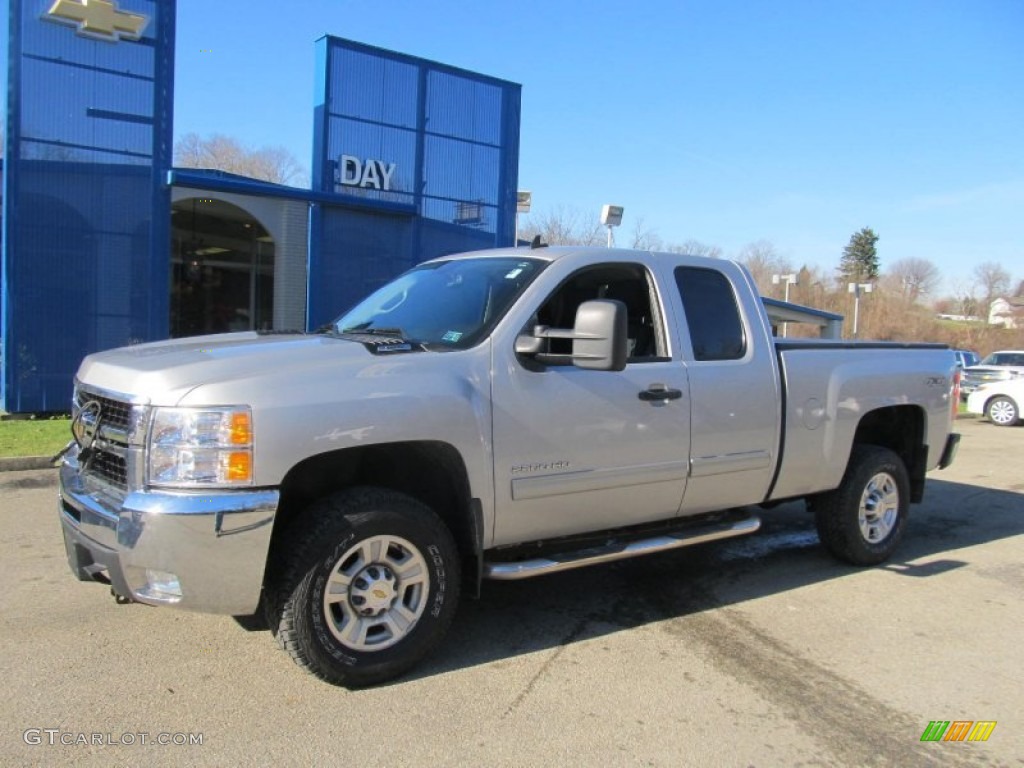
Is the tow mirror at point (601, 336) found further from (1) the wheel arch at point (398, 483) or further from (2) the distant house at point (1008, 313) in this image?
(2) the distant house at point (1008, 313)

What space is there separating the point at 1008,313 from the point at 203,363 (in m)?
78.1

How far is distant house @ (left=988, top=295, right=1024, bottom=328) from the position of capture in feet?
187

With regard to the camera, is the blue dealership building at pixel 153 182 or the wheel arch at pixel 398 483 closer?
the wheel arch at pixel 398 483

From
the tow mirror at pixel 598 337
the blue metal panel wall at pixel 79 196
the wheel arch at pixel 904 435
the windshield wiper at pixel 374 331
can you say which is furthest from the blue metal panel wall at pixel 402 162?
the tow mirror at pixel 598 337

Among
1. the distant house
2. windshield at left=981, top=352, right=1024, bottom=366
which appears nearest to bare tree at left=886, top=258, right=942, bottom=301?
the distant house

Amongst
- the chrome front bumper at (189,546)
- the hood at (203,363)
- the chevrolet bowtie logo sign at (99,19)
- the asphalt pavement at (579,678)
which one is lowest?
the asphalt pavement at (579,678)

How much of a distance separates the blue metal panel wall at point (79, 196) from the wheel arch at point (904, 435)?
33.5 ft

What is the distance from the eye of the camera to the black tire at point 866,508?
5.49 m

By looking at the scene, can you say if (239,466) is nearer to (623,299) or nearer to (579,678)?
(579,678)

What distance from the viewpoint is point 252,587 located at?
3.26 m

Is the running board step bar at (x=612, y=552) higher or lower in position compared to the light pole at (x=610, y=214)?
lower

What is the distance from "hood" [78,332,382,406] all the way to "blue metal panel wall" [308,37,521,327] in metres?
10.2

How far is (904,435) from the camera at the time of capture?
6059mm

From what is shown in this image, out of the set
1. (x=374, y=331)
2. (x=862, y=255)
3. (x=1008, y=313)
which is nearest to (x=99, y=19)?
(x=374, y=331)
